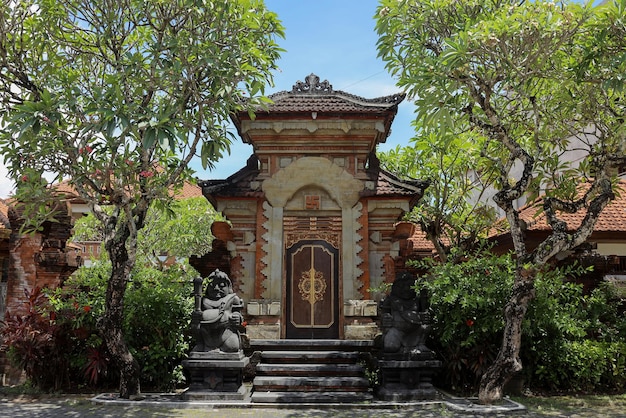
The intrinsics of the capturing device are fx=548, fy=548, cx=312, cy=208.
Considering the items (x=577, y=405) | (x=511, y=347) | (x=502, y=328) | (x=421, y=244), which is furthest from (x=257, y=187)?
(x=421, y=244)

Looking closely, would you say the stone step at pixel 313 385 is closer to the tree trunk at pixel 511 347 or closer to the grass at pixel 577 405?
the tree trunk at pixel 511 347

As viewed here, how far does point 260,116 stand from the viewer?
1145 cm

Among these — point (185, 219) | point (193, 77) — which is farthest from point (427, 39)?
point (185, 219)

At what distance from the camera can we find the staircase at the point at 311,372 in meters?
8.98

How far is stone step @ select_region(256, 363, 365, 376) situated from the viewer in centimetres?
971

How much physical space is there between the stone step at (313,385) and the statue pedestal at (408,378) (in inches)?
16.7

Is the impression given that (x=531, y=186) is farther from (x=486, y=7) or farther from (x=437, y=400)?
(x=437, y=400)

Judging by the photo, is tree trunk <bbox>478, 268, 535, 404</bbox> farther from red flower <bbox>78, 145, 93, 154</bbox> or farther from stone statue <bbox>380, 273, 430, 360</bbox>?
red flower <bbox>78, 145, 93, 154</bbox>

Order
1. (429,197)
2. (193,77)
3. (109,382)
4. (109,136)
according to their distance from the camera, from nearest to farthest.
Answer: (109,136) → (193,77) → (109,382) → (429,197)

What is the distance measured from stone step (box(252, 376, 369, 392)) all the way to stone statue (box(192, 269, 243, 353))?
0.82 m

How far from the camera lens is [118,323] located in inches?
350

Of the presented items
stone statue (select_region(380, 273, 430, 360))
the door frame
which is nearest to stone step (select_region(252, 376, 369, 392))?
stone statue (select_region(380, 273, 430, 360))

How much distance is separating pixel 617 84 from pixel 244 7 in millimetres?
5409

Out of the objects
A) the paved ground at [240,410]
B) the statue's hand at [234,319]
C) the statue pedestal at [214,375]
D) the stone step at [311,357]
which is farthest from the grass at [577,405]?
the statue's hand at [234,319]
